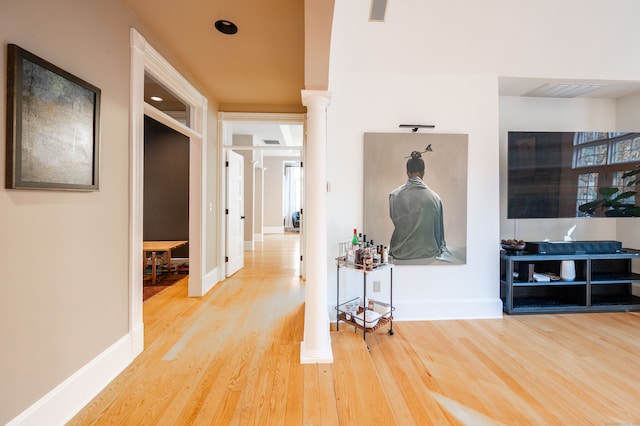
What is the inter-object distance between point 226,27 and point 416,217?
2437mm

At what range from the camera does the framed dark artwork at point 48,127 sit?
119 centimetres

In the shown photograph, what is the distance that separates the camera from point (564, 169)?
2947mm

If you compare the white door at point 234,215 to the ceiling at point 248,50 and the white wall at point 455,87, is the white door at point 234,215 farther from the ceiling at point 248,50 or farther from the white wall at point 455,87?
the white wall at point 455,87

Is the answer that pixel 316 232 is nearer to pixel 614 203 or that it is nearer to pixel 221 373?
pixel 221 373

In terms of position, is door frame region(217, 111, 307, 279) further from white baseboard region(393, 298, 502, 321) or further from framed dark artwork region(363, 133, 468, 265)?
white baseboard region(393, 298, 502, 321)

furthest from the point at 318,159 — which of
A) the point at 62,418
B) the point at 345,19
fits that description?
the point at 62,418

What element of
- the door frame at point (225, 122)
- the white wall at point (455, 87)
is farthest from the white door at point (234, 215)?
the white wall at point (455, 87)

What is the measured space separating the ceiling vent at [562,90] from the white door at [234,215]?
13.4ft

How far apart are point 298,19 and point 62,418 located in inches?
116

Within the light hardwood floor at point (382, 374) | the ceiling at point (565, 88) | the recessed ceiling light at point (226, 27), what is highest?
the recessed ceiling light at point (226, 27)

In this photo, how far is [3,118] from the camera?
3.79ft

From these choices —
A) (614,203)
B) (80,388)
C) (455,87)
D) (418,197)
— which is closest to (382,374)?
(418,197)

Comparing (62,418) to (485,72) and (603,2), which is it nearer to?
(485,72)

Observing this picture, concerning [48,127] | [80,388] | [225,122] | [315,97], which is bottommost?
[80,388]
